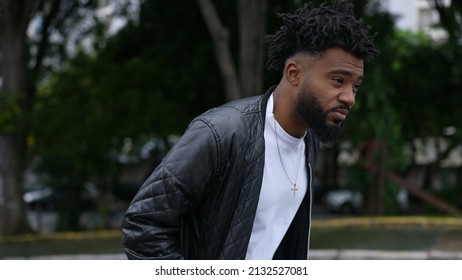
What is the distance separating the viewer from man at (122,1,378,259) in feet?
7.29

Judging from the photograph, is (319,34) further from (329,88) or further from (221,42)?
(221,42)

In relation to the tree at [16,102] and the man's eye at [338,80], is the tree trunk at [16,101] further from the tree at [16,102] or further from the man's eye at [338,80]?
the man's eye at [338,80]

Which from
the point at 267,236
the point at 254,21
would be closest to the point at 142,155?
the point at 254,21

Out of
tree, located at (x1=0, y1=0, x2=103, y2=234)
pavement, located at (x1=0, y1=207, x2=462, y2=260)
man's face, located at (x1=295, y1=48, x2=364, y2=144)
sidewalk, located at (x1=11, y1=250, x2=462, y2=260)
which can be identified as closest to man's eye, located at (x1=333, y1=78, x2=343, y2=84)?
man's face, located at (x1=295, y1=48, x2=364, y2=144)

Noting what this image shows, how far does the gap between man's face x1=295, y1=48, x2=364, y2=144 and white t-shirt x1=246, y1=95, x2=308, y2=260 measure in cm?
14

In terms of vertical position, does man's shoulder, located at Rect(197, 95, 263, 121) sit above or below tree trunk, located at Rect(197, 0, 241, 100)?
below

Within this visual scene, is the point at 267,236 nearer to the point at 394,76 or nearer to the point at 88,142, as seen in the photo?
the point at 88,142

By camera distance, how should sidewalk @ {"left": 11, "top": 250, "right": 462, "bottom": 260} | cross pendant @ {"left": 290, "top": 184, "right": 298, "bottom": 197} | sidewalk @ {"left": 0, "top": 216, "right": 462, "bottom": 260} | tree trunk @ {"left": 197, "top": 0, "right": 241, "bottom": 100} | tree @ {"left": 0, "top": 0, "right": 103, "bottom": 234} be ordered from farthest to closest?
1. tree @ {"left": 0, "top": 0, "right": 103, "bottom": 234}
2. tree trunk @ {"left": 197, "top": 0, "right": 241, "bottom": 100}
3. sidewalk @ {"left": 0, "top": 216, "right": 462, "bottom": 260}
4. sidewalk @ {"left": 11, "top": 250, "right": 462, "bottom": 260}
5. cross pendant @ {"left": 290, "top": 184, "right": 298, "bottom": 197}

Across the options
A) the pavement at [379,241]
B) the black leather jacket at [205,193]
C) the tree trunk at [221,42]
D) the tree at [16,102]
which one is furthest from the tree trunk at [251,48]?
the black leather jacket at [205,193]

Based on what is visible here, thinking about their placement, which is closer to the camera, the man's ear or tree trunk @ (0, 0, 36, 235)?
the man's ear

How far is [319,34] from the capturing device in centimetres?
232

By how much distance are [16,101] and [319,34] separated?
11732 millimetres

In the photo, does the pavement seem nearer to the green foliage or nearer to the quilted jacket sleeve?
the green foliage

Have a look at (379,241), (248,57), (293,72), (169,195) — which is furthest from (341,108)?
(248,57)
